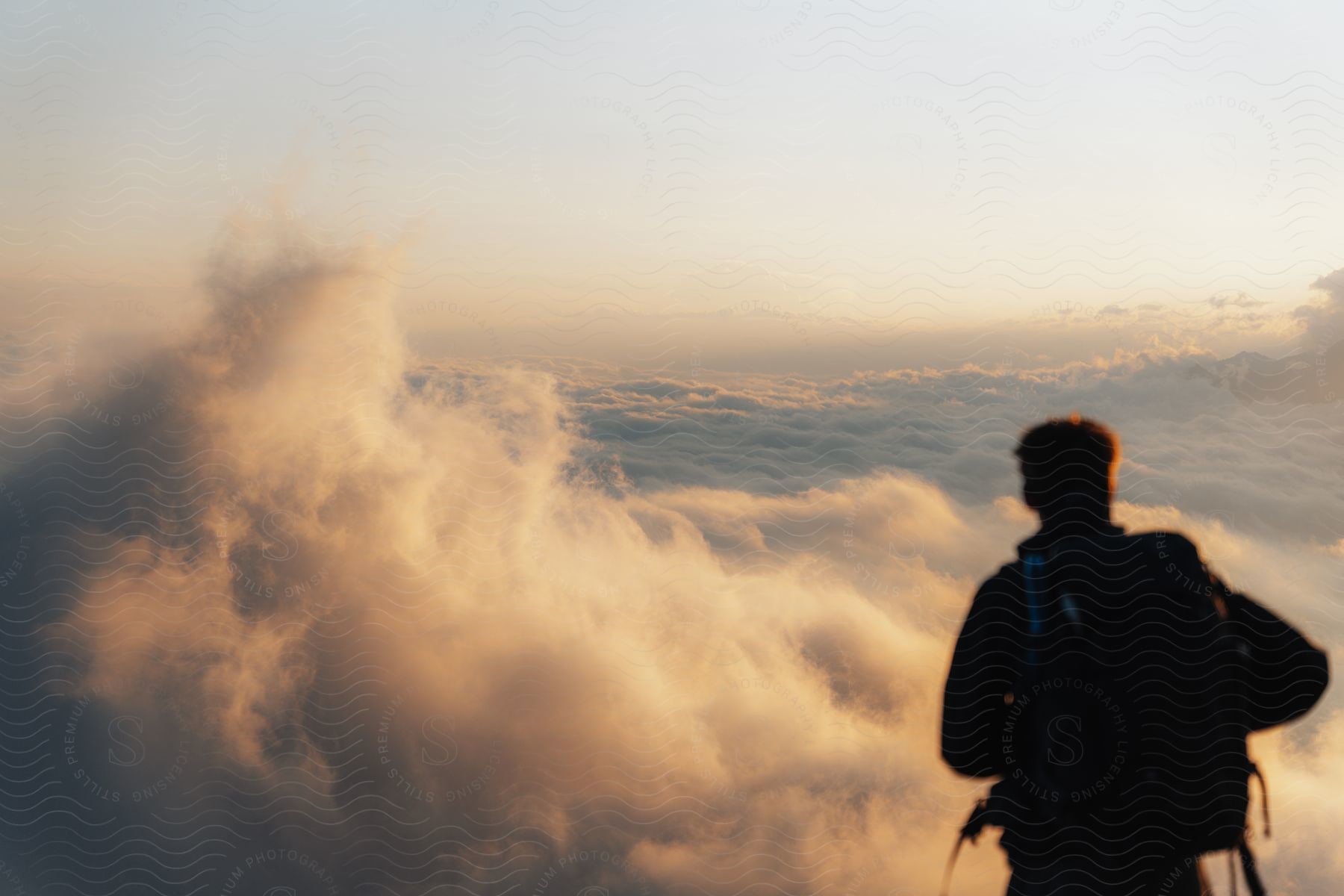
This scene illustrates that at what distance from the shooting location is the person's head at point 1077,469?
226 cm

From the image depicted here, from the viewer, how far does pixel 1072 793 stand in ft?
7.39

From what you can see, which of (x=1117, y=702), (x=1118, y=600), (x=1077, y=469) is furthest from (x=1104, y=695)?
(x=1077, y=469)

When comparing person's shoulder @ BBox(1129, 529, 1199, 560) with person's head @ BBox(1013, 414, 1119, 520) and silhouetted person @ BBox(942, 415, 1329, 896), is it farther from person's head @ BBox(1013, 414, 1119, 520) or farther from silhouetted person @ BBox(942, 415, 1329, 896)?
person's head @ BBox(1013, 414, 1119, 520)

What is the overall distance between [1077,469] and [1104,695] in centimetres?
61

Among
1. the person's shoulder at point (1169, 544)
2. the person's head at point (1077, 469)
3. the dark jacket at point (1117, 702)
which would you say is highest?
the person's head at point (1077, 469)

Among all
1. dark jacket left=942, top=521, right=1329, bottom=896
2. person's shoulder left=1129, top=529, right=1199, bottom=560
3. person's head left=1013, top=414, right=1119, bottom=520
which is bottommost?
dark jacket left=942, top=521, right=1329, bottom=896

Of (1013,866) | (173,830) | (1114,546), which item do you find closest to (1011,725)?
(1013,866)

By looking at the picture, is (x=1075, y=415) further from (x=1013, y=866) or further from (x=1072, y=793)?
(x=1013, y=866)

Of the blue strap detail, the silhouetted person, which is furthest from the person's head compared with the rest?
the blue strap detail

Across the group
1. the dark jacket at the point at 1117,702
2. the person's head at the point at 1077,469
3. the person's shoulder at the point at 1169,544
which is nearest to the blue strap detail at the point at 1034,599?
the dark jacket at the point at 1117,702

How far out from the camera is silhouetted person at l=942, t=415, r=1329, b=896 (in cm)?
214

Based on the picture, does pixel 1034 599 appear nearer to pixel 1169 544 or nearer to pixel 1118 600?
pixel 1118 600

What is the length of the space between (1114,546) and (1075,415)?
353mm

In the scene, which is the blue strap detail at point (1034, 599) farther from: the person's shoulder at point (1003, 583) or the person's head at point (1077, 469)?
the person's head at point (1077, 469)
